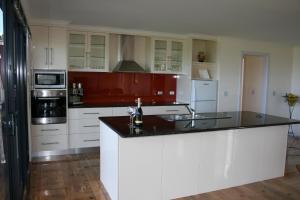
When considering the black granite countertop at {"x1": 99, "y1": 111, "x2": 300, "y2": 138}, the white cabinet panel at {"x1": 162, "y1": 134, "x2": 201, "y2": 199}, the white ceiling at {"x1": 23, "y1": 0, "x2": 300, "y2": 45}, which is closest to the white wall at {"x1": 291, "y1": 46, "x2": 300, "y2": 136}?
the white ceiling at {"x1": 23, "y1": 0, "x2": 300, "y2": 45}

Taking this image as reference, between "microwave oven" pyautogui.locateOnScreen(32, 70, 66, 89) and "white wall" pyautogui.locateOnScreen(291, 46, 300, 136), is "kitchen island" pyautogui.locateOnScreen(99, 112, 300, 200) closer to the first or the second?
"microwave oven" pyautogui.locateOnScreen(32, 70, 66, 89)

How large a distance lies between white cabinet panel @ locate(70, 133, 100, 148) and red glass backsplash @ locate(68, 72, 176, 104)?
28.6 inches

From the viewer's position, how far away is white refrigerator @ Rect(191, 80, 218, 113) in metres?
5.35

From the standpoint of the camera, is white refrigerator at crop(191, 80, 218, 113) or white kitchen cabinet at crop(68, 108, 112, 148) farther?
white refrigerator at crop(191, 80, 218, 113)

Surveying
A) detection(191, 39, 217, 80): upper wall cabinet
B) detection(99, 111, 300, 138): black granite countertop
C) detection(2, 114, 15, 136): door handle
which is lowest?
detection(99, 111, 300, 138): black granite countertop

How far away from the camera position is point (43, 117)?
438 centimetres

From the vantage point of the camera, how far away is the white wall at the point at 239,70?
579 cm

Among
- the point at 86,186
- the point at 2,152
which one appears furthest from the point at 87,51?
the point at 2,152

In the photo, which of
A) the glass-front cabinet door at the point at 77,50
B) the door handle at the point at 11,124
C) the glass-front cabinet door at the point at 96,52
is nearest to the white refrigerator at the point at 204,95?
the glass-front cabinet door at the point at 96,52

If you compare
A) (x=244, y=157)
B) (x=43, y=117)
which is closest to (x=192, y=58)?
(x=244, y=157)

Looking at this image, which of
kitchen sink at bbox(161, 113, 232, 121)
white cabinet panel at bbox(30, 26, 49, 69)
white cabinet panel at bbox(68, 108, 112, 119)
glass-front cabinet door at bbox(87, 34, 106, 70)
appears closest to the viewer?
kitchen sink at bbox(161, 113, 232, 121)

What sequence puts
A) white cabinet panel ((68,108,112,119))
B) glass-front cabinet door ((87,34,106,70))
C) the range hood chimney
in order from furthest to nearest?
the range hood chimney → glass-front cabinet door ((87,34,106,70)) → white cabinet panel ((68,108,112,119))

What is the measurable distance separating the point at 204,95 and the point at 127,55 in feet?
5.95

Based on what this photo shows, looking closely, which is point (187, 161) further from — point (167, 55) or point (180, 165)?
point (167, 55)
